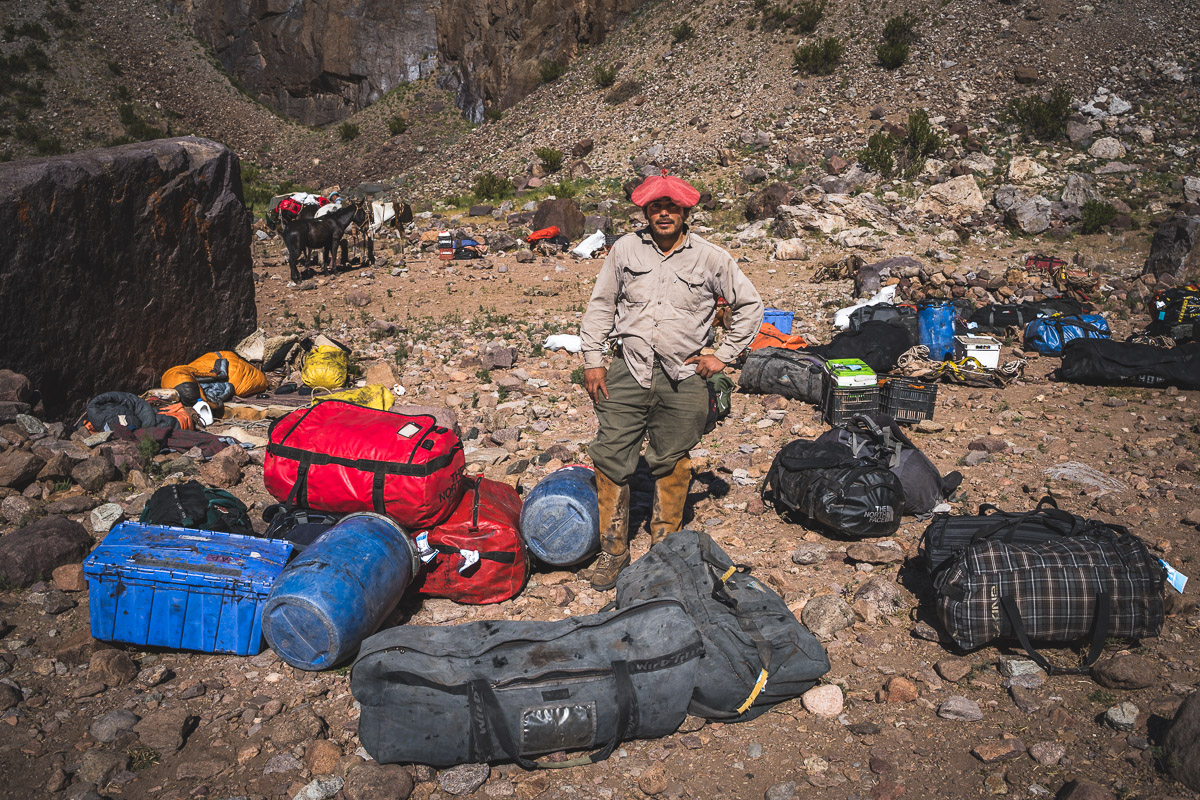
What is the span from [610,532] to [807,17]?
21.6 meters

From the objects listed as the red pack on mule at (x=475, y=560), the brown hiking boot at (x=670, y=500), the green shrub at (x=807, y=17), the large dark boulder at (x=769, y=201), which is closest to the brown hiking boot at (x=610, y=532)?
the brown hiking boot at (x=670, y=500)

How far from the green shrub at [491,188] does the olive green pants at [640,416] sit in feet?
49.8

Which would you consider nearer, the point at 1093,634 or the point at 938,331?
the point at 1093,634

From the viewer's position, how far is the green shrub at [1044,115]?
1488 centimetres

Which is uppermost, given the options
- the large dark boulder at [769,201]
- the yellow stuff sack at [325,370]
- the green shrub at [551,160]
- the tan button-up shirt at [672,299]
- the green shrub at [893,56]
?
the green shrub at [893,56]

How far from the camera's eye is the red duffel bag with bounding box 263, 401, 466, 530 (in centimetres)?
318

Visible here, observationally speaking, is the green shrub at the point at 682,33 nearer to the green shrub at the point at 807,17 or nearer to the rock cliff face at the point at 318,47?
the green shrub at the point at 807,17

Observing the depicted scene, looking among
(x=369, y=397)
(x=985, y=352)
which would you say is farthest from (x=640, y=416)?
(x=985, y=352)

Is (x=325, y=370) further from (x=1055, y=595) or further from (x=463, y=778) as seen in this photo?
(x=1055, y=595)

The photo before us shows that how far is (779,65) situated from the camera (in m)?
19.9

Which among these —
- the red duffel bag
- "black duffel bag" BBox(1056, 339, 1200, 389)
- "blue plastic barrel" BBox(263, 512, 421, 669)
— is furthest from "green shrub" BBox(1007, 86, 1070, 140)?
"blue plastic barrel" BBox(263, 512, 421, 669)

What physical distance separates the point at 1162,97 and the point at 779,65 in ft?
29.6

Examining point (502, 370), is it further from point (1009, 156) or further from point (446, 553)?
point (1009, 156)

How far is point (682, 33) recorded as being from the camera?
22719mm
